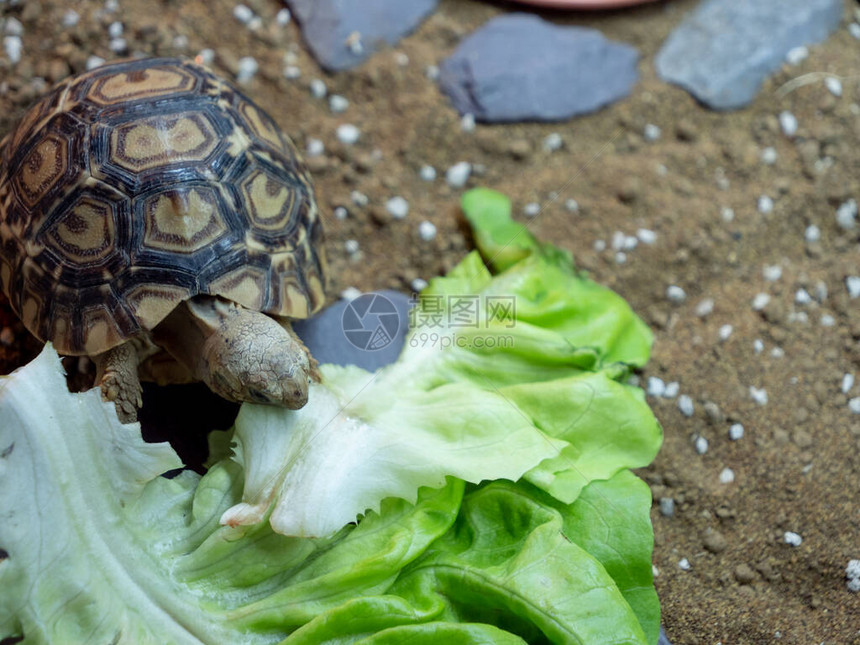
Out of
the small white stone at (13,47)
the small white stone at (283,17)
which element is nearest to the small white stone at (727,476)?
the small white stone at (283,17)

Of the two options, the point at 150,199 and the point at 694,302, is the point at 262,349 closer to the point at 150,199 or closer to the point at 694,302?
the point at 150,199

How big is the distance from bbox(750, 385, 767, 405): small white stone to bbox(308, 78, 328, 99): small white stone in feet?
6.25

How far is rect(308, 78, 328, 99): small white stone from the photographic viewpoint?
3121mm

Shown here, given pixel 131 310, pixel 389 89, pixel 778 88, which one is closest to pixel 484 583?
pixel 131 310

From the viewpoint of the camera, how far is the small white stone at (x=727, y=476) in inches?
93.7

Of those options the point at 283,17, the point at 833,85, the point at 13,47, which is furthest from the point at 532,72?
the point at 13,47

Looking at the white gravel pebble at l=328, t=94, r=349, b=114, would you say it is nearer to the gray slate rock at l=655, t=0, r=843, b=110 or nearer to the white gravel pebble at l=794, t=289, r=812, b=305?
the gray slate rock at l=655, t=0, r=843, b=110

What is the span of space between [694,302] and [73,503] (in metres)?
2.04

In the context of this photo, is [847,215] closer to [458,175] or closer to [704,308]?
[704,308]

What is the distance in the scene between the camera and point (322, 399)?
2.05m

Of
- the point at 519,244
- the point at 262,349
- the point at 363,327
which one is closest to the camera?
the point at 262,349

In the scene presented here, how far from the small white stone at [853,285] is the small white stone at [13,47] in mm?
3089

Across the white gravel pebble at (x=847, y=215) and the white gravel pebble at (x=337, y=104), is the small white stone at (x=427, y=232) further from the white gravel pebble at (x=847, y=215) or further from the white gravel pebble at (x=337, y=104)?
the white gravel pebble at (x=847, y=215)

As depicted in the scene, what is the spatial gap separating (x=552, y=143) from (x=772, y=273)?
0.95 m
